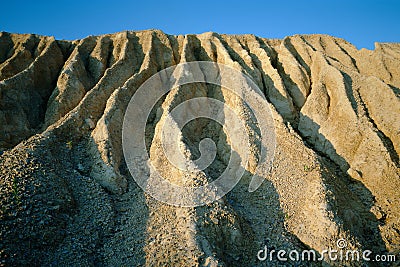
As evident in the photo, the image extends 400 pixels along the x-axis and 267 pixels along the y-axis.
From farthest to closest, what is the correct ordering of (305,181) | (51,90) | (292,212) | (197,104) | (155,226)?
(51,90), (197,104), (305,181), (292,212), (155,226)

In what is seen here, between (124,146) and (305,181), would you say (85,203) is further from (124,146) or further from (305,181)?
(305,181)

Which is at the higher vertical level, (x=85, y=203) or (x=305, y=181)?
(x=305, y=181)

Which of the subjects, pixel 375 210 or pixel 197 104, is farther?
pixel 197 104

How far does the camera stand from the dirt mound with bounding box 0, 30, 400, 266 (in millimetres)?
8844

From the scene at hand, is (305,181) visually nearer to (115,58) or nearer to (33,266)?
(33,266)

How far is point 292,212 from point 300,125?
284 inches

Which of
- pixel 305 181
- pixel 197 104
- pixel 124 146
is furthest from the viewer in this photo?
pixel 197 104

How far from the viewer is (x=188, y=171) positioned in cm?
1114

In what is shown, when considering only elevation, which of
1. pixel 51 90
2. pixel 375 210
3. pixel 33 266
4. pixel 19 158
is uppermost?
pixel 51 90

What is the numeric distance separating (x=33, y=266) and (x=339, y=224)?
10.7m

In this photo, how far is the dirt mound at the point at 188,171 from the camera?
8844 millimetres

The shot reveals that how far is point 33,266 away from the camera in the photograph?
761 cm

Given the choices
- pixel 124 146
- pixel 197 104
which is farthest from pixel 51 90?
pixel 197 104

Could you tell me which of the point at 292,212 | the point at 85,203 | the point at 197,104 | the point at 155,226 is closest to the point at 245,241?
the point at 292,212
